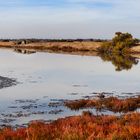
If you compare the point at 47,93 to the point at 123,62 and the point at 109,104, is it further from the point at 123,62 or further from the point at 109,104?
the point at 123,62

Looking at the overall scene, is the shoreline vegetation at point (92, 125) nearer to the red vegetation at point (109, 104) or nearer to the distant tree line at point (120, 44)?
the red vegetation at point (109, 104)

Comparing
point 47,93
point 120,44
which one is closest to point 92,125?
point 47,93

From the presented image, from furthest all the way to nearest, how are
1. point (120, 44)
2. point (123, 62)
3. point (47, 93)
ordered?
point (120, 44), point (123, 62), point (47, 93)

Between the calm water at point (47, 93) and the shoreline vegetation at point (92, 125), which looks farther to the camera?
the calm water at point (47, 93)

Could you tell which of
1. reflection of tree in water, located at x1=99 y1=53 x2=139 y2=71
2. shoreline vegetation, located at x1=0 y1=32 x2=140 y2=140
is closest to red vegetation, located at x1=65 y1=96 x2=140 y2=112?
shoreline vegetation, located at x1=0 y1=32 x2=140 y2=140

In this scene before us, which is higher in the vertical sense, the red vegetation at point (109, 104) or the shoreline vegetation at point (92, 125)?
the shoreline vegetation at point (92, 125)

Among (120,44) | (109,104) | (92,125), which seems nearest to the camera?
(92,125)

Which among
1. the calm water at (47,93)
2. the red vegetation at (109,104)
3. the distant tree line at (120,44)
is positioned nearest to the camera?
the calm water at (47,93)

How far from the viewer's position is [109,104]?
2581cm

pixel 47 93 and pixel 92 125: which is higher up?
pixel 92 125

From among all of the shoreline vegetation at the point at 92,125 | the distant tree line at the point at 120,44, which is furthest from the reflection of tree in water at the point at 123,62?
the distant tree line at the point at 120,44

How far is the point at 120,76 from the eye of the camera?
4759 centimetres

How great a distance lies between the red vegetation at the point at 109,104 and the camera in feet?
81.7

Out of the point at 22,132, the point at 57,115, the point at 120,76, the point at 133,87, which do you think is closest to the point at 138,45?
the point at 120,76
